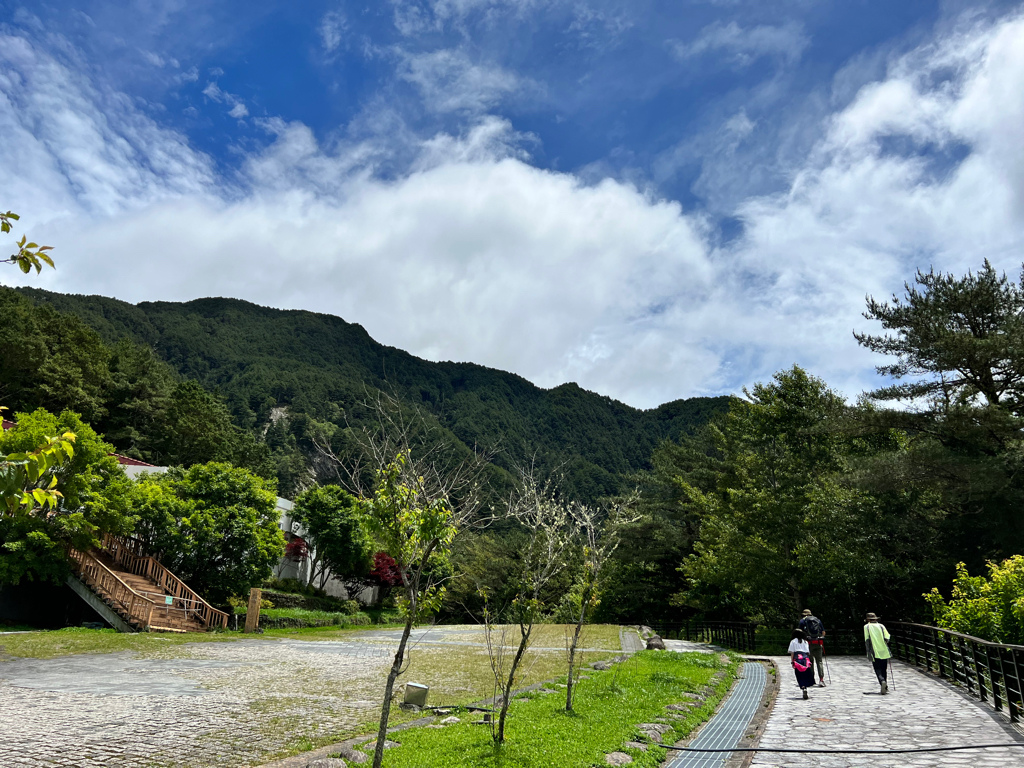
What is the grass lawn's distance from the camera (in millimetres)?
6340

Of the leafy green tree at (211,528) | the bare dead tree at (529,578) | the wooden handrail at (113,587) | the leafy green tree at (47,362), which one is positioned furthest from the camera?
the leafy green tree at (47,362)

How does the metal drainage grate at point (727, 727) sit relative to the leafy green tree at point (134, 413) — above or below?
below

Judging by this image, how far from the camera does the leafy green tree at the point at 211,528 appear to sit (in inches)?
922

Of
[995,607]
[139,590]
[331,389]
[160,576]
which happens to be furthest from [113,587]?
[331,389]

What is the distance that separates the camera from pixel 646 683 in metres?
12.0

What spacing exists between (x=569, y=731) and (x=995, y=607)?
8789mm

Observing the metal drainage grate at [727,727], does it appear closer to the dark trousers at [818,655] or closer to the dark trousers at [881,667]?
the dark trousers at [818,655]

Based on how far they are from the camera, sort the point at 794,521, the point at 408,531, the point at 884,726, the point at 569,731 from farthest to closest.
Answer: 1. the point at 794,521
2. the point at 884,726
3. the point at 569,731
4. the point at 408,531

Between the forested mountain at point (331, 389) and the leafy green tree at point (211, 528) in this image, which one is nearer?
the leafy green tree at point (211, 528)

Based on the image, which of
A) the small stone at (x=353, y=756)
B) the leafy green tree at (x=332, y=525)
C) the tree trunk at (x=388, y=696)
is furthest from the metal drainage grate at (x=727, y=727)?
the leafy green tree at (x=332, y=525)

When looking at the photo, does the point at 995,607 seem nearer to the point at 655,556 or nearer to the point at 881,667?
the point at 881,667

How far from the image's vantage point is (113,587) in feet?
66.7

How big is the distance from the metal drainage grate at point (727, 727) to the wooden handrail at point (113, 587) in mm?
17521

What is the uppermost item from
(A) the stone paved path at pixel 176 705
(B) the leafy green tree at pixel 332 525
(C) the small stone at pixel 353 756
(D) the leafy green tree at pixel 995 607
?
(B) the leafy green tree at pixel 332 525
